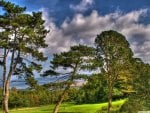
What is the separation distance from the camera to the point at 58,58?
4650cm

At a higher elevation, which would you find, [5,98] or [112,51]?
[112,51]

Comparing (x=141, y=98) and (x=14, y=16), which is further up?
(x=14, y=16)

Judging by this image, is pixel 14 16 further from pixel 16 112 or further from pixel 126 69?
pixel 16 112

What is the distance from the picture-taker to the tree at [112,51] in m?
60.7

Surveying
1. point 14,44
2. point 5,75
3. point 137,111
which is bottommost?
point 137,111

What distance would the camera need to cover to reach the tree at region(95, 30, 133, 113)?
60656 mm

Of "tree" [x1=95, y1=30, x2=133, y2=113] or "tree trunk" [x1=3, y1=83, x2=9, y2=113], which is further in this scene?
"tree" [x1=95, y1=30, x2=133, y2=113]

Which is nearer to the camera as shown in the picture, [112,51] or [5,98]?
[5,98]

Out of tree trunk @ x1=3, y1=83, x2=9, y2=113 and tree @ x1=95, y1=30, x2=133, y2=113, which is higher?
tree @ x1=95, y1=30, x2=133, y2=113

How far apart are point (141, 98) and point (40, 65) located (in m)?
35.2

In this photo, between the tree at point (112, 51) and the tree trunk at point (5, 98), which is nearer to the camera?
the tree trunk at point (5, 98)

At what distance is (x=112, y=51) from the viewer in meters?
61.4

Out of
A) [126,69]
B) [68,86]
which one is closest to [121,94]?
[126,69]

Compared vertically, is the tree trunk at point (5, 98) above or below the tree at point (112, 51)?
below
